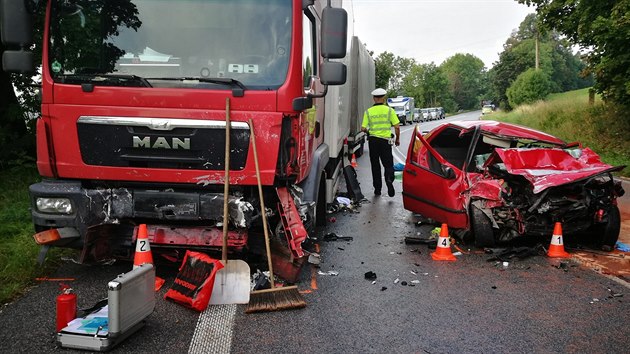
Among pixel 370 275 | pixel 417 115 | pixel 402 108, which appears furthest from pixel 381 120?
pixel 417 115

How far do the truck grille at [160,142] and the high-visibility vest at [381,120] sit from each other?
5.47 metres

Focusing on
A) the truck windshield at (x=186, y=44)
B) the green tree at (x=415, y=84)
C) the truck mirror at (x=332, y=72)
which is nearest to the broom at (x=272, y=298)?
the truck windshield at (x=186, y=44)

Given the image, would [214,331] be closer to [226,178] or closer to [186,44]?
[226,178]

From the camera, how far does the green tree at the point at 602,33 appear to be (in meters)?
15.1

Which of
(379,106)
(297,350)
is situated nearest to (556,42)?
(379,106)

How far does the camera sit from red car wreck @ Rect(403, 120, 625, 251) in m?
6.07

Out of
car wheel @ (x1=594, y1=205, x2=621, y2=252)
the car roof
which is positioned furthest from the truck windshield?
car wheel @ (x1=594, y1=205, x2=621, y2=252)

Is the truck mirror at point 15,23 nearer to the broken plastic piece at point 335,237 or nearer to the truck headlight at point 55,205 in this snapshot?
the truck headlight at point 55,205

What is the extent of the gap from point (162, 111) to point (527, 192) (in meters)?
3.99

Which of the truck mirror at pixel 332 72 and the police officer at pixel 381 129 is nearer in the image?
the truck mirror at pixel 332 72

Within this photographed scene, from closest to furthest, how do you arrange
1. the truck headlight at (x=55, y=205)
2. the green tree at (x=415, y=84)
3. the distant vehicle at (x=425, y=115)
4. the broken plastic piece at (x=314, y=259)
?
the truck headlight at (x=55, y=205)
the broken plastic piece at (x=314, y=259)
the distant vehicle at (x=425, y=115)
the green tree at (x=415, y=84)

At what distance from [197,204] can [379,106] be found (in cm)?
589

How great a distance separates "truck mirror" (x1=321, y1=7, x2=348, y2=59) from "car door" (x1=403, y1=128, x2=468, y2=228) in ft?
8.62

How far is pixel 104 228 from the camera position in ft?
15.9
